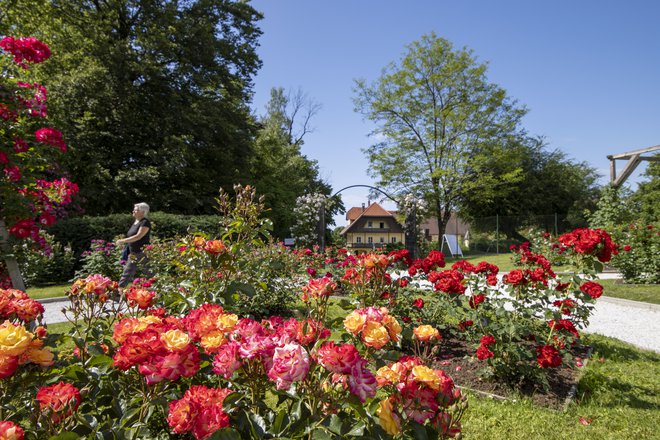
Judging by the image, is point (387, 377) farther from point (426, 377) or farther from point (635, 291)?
point (635, 291)

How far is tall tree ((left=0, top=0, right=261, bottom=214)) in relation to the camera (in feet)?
46.7

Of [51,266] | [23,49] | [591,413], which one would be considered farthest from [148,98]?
[591,413]

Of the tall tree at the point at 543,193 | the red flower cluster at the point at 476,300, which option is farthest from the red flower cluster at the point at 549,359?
the tall tree at the point at 543,193

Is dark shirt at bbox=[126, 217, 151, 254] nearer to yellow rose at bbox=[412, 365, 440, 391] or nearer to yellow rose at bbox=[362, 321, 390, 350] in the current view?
yellow rose at bbox=[362, 321, 390, 350]

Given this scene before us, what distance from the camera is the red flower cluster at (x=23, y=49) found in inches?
139

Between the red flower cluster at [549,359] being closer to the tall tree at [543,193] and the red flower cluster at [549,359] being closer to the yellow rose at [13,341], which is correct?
the yellow rose at [13,341]

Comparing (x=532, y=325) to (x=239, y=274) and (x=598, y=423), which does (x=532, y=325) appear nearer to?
(x=598, y=423)

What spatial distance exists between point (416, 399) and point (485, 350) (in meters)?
2.19

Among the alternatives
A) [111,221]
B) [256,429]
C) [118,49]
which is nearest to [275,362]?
[256,429]

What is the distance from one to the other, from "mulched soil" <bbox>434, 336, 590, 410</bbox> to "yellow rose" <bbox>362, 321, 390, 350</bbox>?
2.38 meters

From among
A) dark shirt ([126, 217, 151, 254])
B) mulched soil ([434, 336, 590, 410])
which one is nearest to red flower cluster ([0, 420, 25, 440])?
mulched soil ([434, 336, 590, 410])

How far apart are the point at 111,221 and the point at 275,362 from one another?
11.5 m

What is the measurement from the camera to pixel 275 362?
1029 mm

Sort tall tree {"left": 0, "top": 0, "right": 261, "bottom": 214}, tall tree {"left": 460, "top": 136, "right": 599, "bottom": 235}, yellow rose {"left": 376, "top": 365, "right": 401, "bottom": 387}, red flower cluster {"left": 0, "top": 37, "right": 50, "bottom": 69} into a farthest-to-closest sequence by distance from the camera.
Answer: tall tree {"left": 460, "top": 136, "right": 599, "bottom": 235}, tall tree {"left": 0, "top": 0, "right": 261, "bottom": 214}, red flower cluster {"left": 0, "top": 37, "right": 50, "bottom": 69}, yellow rose {"left": 376, "top": 365, "right": 401, "bottom": 387}
